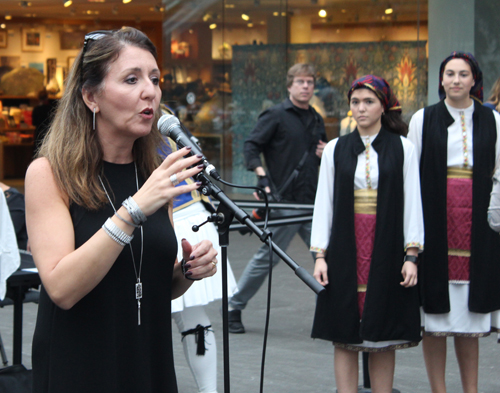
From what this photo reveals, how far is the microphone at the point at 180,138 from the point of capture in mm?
1908

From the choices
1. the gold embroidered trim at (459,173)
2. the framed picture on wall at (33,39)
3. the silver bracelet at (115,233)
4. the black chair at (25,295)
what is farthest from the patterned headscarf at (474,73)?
the framed picture on wall at (33,39)

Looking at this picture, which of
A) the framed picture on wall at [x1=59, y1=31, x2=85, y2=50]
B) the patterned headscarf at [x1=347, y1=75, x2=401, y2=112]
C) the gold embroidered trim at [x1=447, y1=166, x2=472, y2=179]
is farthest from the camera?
the framed picture on wall at [x1=59, y1=31, x2=85, y2=50]

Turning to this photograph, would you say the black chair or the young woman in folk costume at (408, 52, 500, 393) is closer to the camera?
the young woman in folk costume at (408, 52, 500, 393)

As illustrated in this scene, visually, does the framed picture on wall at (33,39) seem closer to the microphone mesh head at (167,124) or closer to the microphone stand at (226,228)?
the microphone mesh head at (167,124)

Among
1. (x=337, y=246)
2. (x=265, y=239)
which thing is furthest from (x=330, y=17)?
(x=265, y=239)

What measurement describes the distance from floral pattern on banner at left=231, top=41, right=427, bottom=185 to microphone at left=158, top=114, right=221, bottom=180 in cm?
848

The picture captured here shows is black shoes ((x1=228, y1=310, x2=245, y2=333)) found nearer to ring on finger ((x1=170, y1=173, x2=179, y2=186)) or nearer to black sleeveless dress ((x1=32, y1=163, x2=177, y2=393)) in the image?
black sleeveless dress ((x1=32, y1=163, x2=177, y2=393))

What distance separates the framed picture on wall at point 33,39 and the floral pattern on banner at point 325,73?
7.97 metres

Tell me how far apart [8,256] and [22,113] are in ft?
47.1

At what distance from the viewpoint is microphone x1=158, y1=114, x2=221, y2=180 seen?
191cm

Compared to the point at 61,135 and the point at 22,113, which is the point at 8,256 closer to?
the point at 61,135

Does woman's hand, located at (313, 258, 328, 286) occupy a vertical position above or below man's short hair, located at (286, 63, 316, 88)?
below

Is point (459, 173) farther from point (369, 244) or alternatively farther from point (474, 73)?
point (369, 244)

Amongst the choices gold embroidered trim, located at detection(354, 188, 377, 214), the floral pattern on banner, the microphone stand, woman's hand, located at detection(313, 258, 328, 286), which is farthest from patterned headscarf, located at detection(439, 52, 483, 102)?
the floral pattern on banner
